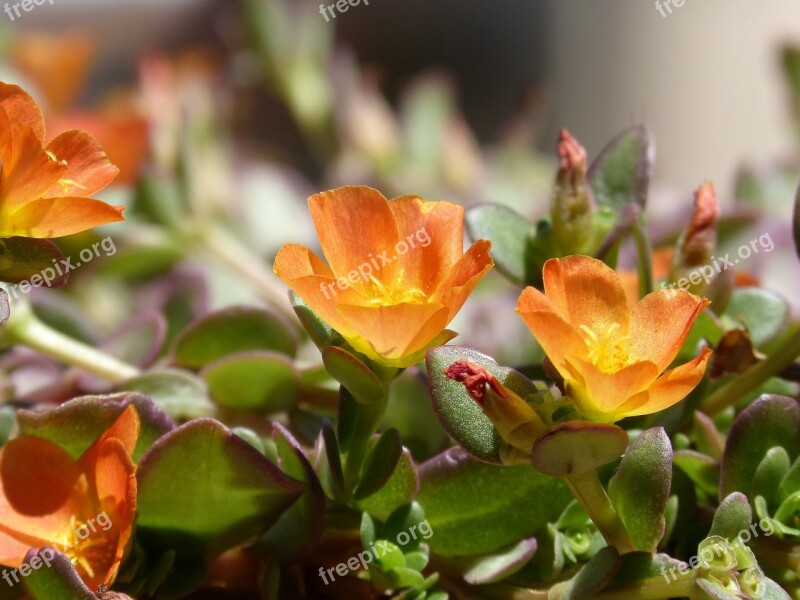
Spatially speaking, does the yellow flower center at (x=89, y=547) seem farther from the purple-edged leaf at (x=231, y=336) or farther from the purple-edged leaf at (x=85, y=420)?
the purple-edged leaf at (x=231, y=336)

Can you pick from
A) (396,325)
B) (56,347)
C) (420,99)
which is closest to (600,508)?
(396,325)

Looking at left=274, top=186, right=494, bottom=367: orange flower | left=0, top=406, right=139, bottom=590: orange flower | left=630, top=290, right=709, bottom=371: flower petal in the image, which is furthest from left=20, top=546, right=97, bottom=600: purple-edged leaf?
left=630, top=290, right=709, bottom=371: flower petal

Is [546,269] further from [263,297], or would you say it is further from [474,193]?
[474,193]

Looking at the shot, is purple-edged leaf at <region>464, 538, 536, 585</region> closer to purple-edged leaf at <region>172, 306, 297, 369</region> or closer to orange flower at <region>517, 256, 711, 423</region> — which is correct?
orange flower at <region>517, 256, 711, 423</region>

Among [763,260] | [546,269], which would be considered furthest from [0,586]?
[763,260]

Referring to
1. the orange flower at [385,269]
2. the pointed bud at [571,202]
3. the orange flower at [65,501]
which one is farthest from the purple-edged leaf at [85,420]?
the pointed bud at [571,202]

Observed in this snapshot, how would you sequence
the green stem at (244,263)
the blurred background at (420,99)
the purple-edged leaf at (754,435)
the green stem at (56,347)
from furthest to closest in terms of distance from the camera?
1. the blurred background at (420,99)
2. the green stem at (244,263)
3. the green stem at (56,347)
4. the purple-edged leaf at (754,435)
